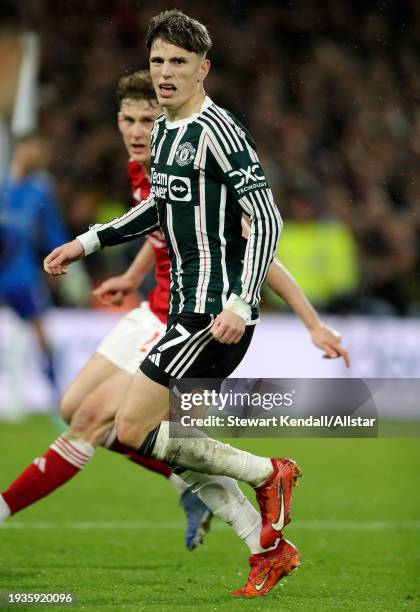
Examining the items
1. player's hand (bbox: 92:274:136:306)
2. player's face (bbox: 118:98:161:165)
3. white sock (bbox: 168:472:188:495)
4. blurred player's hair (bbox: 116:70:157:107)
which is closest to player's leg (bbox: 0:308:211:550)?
player's hand (bbox: 92:274:136:306)

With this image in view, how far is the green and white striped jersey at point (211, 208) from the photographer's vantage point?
4402 mm

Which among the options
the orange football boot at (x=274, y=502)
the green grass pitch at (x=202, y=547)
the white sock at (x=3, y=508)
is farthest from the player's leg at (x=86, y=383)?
the orange football boot at (x=274, y=502)

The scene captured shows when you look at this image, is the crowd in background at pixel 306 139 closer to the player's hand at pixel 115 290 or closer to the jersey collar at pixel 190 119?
the player's hand at pixel 115 290

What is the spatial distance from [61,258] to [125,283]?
1.22 metres

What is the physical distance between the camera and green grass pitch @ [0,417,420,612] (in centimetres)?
466

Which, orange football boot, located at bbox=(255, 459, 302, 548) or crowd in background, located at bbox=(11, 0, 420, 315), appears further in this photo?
crowd in background, located at bbox=(11, 0, 420, 315)

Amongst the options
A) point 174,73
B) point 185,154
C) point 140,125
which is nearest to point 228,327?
point 185,154

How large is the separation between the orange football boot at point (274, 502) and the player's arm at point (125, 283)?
147 centimetres

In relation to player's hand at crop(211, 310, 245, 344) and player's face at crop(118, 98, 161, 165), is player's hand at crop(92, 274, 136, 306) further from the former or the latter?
player's hand at crop(211, 310, 245, 344)

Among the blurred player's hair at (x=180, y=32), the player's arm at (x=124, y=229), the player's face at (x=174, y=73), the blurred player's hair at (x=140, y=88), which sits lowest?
the player's arm at (x=124, y=229)

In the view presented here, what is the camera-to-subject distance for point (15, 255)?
1157cm

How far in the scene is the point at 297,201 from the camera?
1331 cm

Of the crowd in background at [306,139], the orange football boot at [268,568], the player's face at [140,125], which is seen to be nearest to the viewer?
the orange football boot at [268,568]

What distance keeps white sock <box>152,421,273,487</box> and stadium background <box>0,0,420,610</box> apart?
1446 mm
